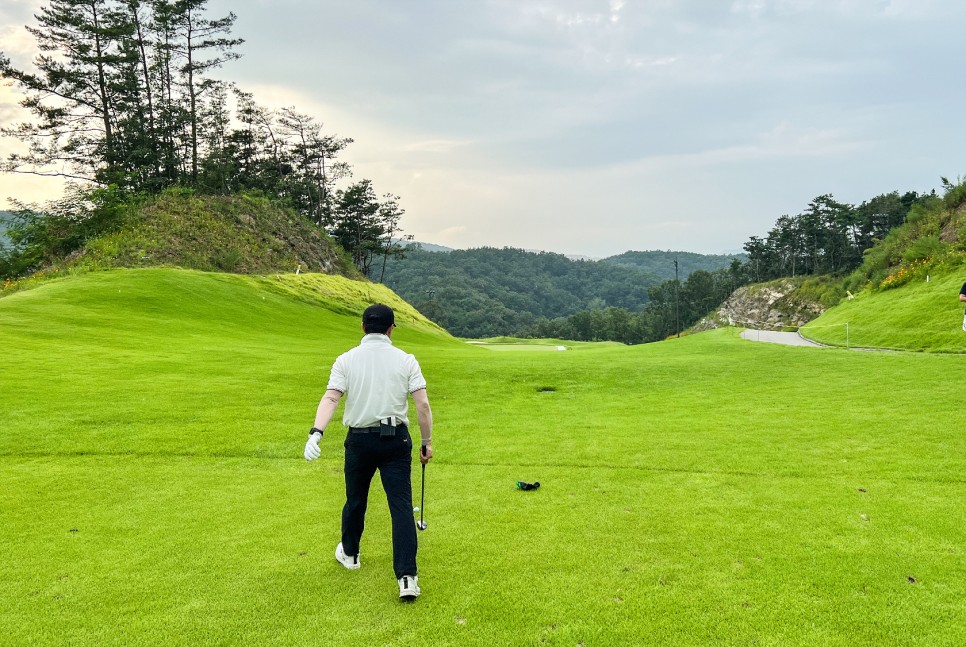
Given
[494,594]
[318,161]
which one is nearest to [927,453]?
[494,594]

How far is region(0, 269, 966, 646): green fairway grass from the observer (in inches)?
171

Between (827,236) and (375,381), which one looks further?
(827,236)

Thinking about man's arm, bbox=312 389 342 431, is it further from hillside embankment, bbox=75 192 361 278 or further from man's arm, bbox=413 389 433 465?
hillside embankment, bbox=75 192 361 278

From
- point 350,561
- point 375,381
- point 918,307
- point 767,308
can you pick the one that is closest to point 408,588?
point 350,561

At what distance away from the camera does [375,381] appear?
4.94 metres

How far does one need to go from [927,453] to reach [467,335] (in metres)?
140

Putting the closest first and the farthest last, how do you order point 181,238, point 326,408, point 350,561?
1. point 326,408
2. point 350,561
3. point 181,238

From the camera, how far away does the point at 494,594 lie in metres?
4.73

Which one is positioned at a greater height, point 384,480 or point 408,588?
point 384,480

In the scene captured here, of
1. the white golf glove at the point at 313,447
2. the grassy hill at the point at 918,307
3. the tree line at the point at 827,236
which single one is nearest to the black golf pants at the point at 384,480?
the white golf glove at the point at 313,447

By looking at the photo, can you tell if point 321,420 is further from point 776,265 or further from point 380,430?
point 776,265

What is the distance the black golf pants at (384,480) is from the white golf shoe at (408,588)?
206 millimetres

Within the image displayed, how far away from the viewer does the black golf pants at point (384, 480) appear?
489 centimetres

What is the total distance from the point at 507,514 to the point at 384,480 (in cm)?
215
